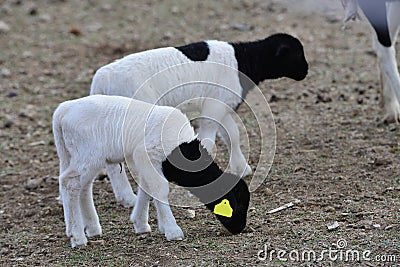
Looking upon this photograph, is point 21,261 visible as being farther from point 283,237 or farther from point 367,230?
point 367,230

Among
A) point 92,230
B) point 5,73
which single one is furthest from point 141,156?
point 5,73

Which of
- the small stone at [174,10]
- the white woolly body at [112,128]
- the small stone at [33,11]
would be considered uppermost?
the white woolly body at [112,128]

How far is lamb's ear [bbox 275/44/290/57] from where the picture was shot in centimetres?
686

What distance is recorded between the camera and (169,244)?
5219mm

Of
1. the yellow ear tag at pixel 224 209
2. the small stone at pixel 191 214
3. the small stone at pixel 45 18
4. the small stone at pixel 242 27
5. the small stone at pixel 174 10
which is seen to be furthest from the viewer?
the small stone at pixel 45 18

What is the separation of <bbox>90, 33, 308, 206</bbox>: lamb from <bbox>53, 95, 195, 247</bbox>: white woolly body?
2.51 ft

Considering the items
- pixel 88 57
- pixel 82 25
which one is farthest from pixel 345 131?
pixel 82 25

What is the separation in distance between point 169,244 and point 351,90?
4282 millimetres

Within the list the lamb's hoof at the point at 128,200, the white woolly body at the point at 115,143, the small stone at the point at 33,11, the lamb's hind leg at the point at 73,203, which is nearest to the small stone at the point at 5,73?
the small stone at the point at 33,11

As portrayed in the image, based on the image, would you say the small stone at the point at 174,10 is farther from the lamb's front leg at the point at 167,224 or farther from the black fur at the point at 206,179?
the lamb's front leg at the point at 167,224

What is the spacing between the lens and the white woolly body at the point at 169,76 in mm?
6191

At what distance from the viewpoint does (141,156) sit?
5309 mm

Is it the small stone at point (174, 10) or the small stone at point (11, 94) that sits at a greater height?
the small stone at point (11, 94)

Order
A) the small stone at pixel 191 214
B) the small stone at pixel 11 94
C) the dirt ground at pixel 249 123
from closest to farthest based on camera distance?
1. the dirt ground at pixel 249 123
2. the small stone at pixel 191 214
3. the small stone at pixel 11 94
